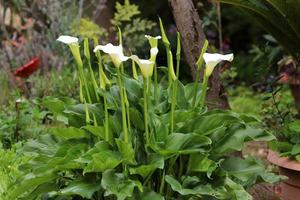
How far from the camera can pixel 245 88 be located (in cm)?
1039

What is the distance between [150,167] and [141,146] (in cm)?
26

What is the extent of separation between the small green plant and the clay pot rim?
738 mm

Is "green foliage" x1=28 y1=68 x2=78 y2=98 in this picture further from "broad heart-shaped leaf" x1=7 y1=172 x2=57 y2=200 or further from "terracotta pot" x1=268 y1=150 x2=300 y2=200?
"broad heart-shaped leaf" x1=7 y1=172 x2=57 y2=200

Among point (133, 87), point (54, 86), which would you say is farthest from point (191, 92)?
point (54, 86)

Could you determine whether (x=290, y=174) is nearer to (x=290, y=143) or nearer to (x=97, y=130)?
(x=290, y=143)

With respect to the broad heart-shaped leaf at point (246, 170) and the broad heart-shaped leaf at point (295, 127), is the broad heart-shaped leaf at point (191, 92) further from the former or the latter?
the broad heart-shaped leaf at point (295, 127)

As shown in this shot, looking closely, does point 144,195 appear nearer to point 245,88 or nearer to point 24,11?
point 24,11

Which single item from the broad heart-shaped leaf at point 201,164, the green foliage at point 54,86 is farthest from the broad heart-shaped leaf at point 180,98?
the green foliage at point 54,86

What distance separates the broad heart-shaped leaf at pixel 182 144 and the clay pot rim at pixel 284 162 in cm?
110

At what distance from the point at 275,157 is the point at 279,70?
13.2 ft

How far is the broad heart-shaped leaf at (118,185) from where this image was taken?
2.54m

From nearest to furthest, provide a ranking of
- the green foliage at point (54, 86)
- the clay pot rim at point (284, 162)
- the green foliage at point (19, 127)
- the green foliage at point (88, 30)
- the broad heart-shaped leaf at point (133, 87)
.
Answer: the broad heart-shaped leaf at point (133, 87) → the clay pot rim at point (284, 162) → the green foliage at point (19, 127) → the green foliage at point (54, 86) → the green foliage at point (88, 30)

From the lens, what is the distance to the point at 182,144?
2.73 metres

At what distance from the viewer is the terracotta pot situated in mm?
3698
